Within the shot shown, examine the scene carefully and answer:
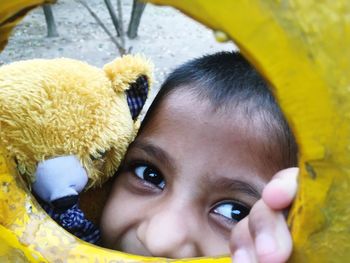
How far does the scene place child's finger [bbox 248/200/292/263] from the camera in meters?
0.42

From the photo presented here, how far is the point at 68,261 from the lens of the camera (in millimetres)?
618

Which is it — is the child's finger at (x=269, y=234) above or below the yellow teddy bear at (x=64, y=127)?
above

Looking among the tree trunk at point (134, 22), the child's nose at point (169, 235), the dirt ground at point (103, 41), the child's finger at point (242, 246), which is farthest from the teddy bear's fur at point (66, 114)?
the tree trunk at point (134, 22)

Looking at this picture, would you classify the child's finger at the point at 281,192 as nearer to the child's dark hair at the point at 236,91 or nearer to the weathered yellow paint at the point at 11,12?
the weathered yellow paint at the point at 11,12

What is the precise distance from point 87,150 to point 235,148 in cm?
22

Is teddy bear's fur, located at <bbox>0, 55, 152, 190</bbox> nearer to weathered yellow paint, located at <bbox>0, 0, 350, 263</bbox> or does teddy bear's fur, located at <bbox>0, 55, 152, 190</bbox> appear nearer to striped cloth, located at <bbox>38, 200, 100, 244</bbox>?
striped cloth, located at <bbox>38, 200, 100, 244</bbox>

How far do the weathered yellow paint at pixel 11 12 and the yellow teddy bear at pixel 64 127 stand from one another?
0.17 metres

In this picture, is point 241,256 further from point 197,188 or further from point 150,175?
point 150,175

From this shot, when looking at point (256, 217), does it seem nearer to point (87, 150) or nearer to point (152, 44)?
point (87, 150)

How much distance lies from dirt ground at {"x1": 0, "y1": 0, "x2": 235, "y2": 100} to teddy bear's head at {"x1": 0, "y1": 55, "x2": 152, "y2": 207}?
336 centimetres

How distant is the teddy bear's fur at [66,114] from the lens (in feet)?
2.43

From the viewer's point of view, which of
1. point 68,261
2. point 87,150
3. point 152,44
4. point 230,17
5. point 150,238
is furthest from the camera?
point 152,44

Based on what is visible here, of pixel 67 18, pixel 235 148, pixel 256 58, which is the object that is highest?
pixel 256 58

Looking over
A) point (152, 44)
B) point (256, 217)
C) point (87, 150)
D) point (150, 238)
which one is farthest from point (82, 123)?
point (152, 44)
